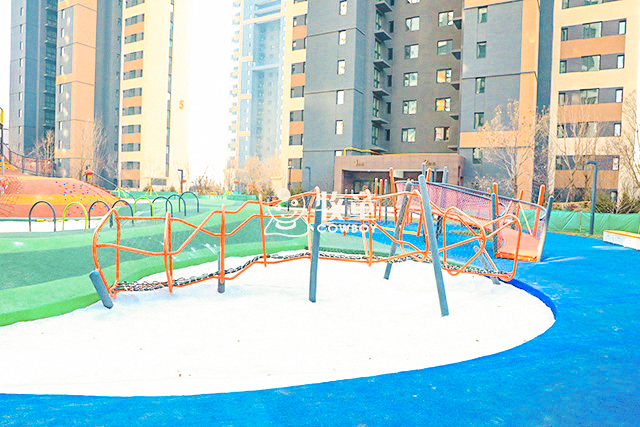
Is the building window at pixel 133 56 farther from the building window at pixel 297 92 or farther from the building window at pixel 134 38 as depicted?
the building window at pixel 297 92

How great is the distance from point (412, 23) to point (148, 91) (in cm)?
3597

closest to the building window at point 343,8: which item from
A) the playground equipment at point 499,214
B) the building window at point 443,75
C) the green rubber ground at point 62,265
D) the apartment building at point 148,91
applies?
the building window at point 443,75

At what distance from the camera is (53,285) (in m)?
6.32

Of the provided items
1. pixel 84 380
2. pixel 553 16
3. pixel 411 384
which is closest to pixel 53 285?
pixel 84 380

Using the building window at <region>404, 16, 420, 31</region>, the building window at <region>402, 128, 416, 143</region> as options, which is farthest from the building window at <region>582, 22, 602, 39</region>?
the building window at <region>402, 128, 416, 143</region>

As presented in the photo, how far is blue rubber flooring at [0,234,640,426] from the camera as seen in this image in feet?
9.41

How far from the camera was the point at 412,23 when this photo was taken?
4403 centimetres

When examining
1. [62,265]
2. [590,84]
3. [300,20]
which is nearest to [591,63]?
[590,84]

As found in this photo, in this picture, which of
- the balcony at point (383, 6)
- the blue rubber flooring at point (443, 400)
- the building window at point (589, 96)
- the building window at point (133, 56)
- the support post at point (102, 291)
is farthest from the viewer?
the building window at point (133, 56)

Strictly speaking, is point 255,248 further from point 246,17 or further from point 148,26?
point 246,17

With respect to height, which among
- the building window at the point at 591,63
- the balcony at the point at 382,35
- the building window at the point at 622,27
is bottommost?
the building window at the point at 591,63

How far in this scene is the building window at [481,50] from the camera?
118 feet

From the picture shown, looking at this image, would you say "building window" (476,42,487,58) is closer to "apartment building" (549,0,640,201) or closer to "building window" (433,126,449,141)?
"apartment building" (549,0,640,201)

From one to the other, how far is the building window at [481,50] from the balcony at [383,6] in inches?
454
